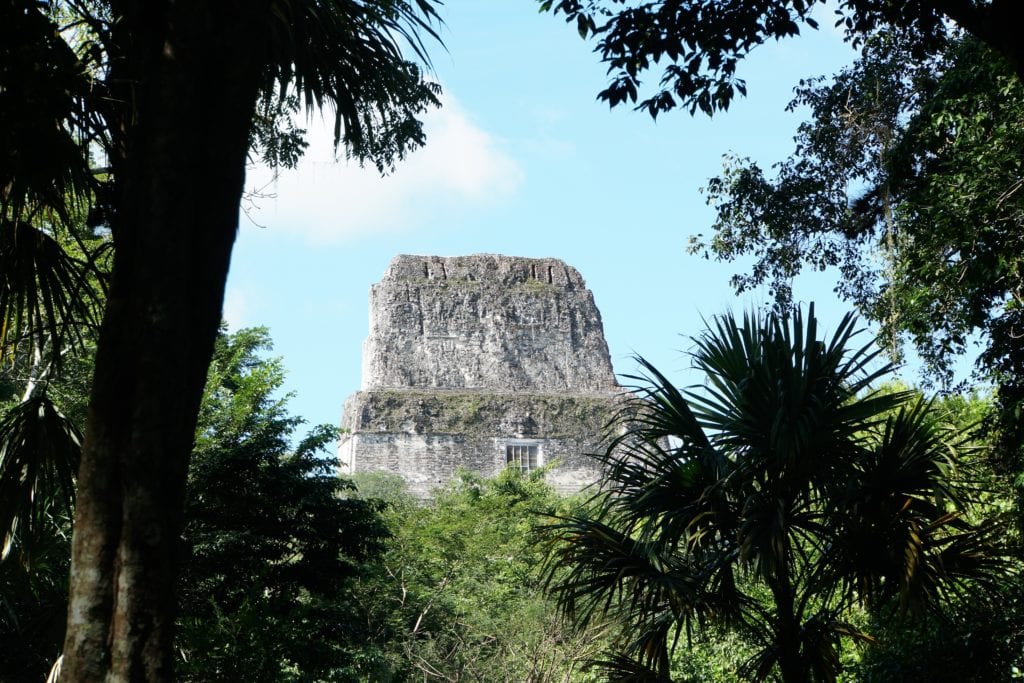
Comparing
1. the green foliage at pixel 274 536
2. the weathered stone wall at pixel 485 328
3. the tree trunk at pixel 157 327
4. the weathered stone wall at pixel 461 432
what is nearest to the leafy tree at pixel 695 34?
the tree trunk at pixel 157 327

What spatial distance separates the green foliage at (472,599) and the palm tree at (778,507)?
4.08m

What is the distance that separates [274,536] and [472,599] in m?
3.84

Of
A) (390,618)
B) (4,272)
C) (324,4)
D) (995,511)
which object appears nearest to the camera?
(324,4)

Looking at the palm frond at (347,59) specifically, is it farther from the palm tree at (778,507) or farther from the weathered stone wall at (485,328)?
the weathered stone wall at (485,328)

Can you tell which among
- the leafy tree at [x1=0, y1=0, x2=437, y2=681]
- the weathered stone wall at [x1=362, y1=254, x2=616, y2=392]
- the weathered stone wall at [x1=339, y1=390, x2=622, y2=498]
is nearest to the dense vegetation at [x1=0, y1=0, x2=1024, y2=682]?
the leafy tree at [x1=0, y1=0, x2=437, y2=681]

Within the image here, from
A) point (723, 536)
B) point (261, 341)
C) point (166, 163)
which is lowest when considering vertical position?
point (723, 536)

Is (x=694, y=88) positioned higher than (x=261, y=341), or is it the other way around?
(x=261, y=341)

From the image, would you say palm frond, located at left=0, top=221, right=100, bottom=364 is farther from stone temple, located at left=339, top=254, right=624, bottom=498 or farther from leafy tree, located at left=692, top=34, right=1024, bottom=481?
stone temple, located at left=339, top=254, right=624, bottom=498

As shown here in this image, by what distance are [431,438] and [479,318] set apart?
248 inches

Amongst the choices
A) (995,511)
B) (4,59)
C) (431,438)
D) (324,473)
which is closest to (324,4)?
(4,59)

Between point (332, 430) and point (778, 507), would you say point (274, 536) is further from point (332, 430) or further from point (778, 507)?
point (778, 507)

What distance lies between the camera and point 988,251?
7.63 meters

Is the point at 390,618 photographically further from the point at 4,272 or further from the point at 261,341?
the point at 261,341

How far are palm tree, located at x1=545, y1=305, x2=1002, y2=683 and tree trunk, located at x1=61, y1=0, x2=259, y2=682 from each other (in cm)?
249
